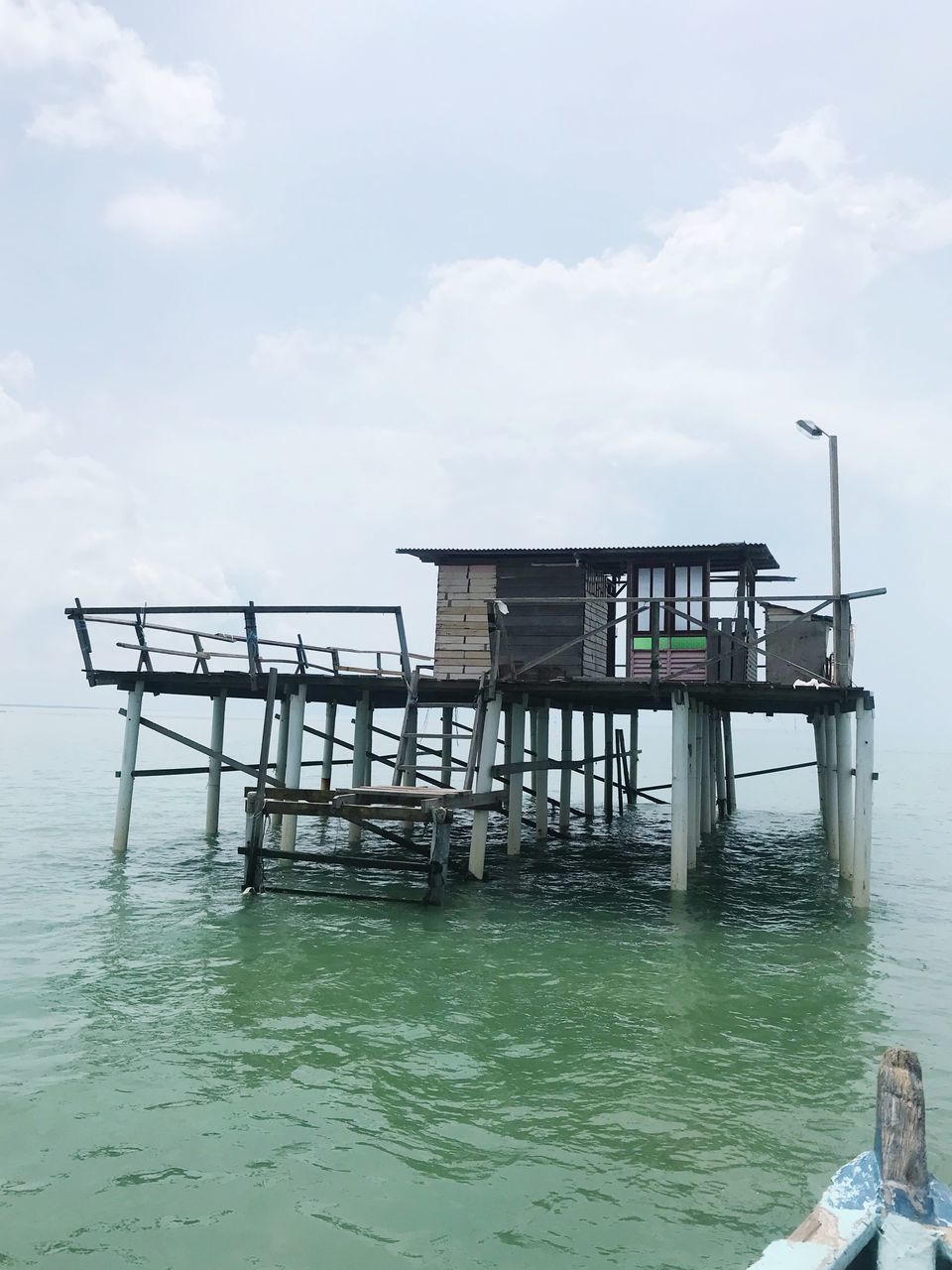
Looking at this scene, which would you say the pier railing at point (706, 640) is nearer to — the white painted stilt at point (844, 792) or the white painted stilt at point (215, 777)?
the white painted stilt at point (844, 792)

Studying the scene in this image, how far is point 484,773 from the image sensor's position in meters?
17.5

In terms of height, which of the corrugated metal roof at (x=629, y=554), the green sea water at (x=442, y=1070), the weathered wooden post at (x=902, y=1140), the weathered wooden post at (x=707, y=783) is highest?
the corrugated metal roof at (x=629, y=554)

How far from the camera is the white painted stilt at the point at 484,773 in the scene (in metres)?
17.5

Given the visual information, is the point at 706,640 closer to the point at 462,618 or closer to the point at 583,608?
the point at 583,608

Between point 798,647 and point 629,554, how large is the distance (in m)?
4.22

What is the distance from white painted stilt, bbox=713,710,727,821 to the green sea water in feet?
38.3

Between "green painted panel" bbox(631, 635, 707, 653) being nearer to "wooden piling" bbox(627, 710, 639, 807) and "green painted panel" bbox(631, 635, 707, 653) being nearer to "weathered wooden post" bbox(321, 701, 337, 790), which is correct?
"weathered wooden post" bbox(321, 701, 337, 790)

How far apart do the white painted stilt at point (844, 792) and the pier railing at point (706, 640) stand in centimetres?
194

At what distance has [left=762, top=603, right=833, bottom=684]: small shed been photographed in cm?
1727

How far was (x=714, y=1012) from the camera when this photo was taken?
10516 mm

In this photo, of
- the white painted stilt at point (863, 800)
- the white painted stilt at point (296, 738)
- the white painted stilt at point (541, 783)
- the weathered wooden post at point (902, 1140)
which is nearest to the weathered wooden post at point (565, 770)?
the white painted stilt at point (541, 783)

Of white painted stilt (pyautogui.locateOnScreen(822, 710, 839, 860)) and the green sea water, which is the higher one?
→ white painted stilt (pyautogui.locateOnScreen(822, 710, 839, 860))

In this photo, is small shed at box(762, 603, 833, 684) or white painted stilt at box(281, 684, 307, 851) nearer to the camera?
small shed at box(762, 603, 833, 684)

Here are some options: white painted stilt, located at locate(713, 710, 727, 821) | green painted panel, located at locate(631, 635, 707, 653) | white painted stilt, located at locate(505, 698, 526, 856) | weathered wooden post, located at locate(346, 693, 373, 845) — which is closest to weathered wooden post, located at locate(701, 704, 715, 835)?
white painted stilt, located at locate(713, 710, 727, 821)
